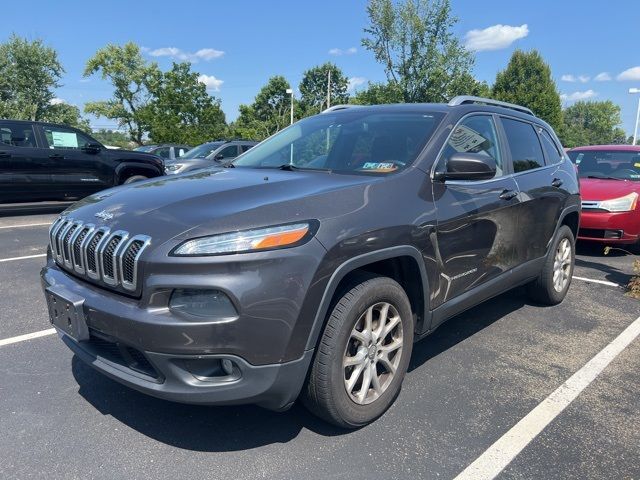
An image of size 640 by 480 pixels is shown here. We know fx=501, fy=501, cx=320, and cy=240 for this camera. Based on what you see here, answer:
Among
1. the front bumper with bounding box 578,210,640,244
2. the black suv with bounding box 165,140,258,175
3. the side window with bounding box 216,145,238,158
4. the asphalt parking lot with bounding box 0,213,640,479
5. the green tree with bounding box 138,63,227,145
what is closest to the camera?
the asphalt parking lot with bounding box 0,213,640,479

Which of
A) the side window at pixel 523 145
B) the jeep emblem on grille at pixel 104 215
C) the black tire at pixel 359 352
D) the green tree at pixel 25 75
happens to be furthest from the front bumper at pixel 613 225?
the green tree at pixel 25 75

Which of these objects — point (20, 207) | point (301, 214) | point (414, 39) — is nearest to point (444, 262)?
point (301, 214)

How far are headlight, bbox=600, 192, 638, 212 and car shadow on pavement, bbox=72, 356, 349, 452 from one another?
19.6 feet

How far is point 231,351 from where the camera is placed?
2.12m

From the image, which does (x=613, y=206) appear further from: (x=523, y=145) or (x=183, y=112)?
(x=183, y=112)

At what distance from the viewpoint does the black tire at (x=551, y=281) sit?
4.58 meters

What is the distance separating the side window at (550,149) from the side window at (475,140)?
109cm

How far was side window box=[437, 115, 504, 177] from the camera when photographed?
3.22 meters

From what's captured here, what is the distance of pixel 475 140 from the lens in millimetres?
3572

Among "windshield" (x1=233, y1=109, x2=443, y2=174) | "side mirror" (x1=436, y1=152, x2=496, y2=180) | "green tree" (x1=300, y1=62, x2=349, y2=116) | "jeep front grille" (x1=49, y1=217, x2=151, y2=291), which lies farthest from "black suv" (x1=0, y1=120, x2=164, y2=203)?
"green tree" (x1=300, y1=62, x2=349, y2=116)

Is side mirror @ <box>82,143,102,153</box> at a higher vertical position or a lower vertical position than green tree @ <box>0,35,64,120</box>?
lower

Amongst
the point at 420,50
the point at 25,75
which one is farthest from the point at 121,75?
the point at 420,50

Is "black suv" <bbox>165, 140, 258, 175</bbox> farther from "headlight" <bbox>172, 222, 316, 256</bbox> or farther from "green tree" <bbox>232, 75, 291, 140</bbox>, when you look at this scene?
"green tree" <bbox>232, 75, 291, 140</bbox>

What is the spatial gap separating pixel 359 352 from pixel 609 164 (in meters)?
7.33
